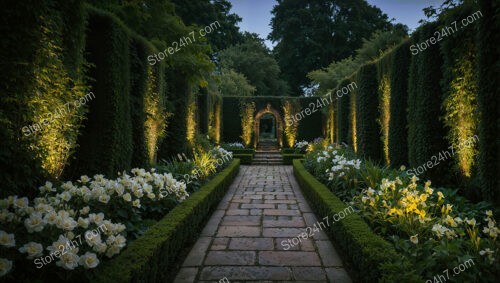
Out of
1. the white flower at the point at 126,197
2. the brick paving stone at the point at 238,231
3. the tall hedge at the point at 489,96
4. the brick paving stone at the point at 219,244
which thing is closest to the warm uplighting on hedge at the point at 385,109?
the tall hedge at the point at 489,96

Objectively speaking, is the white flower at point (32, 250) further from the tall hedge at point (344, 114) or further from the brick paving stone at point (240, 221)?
the tall hedge at point (344, 114)

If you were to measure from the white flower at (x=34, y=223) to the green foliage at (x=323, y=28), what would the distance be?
25.7 m

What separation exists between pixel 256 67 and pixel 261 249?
26.4 m

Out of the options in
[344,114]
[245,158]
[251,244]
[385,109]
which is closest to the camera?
[251,244]

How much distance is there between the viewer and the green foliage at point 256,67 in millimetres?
28406

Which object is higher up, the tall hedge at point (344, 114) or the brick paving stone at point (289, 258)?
the tall hedge at point (344, 114)

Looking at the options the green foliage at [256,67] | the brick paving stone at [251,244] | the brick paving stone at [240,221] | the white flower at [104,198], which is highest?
the green foliage at [256,67]

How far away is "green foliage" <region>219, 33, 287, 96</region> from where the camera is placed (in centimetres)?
2841

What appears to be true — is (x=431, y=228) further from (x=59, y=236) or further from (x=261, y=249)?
(x=59, y=236)

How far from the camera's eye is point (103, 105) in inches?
185

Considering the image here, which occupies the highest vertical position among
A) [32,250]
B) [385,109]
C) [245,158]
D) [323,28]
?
[323,28]

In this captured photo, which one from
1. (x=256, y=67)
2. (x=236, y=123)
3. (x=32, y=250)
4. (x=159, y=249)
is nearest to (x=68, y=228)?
(x=32, y=250)

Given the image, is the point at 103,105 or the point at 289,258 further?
the point at 103,105

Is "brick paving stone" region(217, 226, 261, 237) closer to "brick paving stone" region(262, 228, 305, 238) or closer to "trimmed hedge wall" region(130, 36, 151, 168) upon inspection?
"brick paving stone" region(262, 228, 305, 238)
